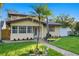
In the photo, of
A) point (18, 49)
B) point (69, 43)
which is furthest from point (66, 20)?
point (18, 49)

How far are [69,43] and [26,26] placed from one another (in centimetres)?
82

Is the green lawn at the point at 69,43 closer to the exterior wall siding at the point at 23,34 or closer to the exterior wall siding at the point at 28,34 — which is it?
the exterior wall siding at the point at 28,34

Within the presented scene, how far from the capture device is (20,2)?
1905cm

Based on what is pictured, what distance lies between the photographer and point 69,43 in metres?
19.1

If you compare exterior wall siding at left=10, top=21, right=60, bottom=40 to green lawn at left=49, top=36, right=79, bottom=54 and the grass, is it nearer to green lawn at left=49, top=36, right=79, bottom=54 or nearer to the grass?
green lawn at left=49, top=36, right=79, bottom=54

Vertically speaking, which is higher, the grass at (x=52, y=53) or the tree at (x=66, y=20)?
the tree at (x=66, y=20)

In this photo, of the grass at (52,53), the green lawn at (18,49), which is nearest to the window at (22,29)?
the green lawn at (18,49)

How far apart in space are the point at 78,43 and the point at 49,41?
518 mm

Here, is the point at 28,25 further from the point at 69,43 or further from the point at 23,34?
the point at 69,43

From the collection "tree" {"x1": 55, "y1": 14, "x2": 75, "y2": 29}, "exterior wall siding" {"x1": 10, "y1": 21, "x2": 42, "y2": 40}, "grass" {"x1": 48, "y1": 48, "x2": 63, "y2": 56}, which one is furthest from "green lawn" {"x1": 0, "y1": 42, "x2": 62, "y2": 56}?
"tree" {"x1": 55, "y1": 14, "x2": 75, "y2": 29}

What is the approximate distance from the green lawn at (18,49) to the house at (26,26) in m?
0.14

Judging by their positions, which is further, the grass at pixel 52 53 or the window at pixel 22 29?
the window at pixel 22 29

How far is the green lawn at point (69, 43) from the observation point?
19.1 meters

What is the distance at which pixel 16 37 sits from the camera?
19.2 meters
